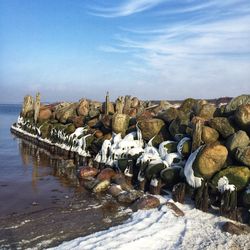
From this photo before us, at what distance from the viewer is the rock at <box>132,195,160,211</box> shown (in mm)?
14195

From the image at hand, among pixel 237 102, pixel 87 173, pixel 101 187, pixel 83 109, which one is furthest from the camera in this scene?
pixel 83 109

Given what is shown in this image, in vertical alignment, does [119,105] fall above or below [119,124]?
above

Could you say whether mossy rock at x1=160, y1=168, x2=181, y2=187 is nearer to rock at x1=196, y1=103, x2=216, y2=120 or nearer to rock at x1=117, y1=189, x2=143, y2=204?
rock at x1=117, y1=189, x2=143, y2=204

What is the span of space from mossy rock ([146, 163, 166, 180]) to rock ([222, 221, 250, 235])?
485 cm

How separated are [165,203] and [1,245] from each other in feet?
20.3

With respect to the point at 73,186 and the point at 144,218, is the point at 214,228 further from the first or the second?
the point at 73,186

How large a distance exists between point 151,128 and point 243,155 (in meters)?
6.63

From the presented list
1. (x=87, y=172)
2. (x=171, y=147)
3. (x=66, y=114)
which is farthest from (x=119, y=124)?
(x=66, y=114)

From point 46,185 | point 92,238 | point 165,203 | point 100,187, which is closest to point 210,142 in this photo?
point 165,203

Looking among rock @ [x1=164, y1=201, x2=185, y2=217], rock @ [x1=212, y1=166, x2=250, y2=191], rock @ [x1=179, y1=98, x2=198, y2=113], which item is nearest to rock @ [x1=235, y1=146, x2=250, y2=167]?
rock @ [x1=212, y1=166, x2=250, y2=191]

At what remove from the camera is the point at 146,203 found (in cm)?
1431

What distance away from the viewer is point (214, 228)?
12062 mm

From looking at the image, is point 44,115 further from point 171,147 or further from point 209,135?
point 209,135

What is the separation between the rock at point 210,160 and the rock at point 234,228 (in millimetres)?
2503
